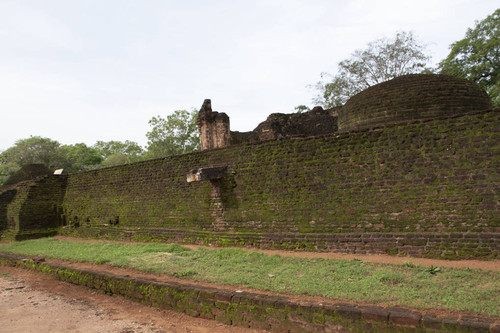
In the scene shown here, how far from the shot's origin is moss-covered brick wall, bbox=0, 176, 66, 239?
15227mm

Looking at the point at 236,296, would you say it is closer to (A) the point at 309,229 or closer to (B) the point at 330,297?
(B) the point at 330,297

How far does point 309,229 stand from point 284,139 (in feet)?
7.44

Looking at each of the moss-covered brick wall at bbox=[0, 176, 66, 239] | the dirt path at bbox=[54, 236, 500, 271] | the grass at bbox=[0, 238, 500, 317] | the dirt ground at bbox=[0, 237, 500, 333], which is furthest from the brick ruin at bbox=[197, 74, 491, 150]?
the moss-covered brick wall at bbox=[0, 176, 66, 239]

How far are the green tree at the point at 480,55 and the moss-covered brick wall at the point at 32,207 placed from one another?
24963 millimetres

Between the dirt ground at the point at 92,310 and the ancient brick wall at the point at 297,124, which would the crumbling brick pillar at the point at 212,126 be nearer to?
the ancient brick wall at the point at 297,124

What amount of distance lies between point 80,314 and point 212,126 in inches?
492

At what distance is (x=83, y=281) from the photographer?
6879 millimetres

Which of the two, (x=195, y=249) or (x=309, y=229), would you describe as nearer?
(x=309, y=229)

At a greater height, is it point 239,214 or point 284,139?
point 284,139

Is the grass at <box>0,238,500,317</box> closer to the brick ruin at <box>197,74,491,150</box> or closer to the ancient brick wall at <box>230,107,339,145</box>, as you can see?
the brick ruin at <box>197,74,491,150</box>

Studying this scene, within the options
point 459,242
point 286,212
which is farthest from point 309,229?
point 459,242

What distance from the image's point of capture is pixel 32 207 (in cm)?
1549

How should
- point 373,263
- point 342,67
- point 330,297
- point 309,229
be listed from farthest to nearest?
point 342,67 → point 309,229 → point 373,263 → point 330,297

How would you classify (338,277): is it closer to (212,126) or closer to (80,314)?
(80,314)
